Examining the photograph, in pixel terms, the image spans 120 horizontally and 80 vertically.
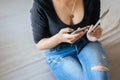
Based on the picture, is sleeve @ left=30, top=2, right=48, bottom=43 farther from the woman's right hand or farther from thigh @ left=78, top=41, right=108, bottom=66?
thigh @ left=78, top=41, right=108, bottom=66

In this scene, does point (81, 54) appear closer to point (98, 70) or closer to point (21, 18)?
point (98, 70)

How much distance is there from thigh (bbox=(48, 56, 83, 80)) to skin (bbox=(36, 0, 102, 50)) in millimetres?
78

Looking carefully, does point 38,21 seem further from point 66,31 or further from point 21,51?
point 21,51

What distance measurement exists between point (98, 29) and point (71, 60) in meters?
0.17

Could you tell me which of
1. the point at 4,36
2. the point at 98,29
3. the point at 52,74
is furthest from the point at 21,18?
the point at 98,29

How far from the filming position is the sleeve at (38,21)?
927 millimetres

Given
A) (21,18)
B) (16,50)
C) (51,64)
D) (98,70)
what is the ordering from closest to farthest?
(98,70) < (51,64) < (16,50) < (21,18)

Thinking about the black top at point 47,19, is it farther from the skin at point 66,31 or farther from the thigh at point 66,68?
the thigh at point 66,68

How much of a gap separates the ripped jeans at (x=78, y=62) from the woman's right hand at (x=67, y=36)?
0.08 metres

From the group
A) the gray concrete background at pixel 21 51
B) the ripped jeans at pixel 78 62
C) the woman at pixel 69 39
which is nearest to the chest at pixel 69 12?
the woman at pixel 69 39

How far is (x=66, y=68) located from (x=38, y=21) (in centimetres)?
22

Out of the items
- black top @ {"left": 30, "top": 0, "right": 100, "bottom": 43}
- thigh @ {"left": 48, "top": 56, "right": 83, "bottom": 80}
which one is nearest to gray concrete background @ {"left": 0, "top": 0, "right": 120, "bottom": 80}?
thigh @ {"left": 48, "top": 56, "right": 83, "bottom": 80}

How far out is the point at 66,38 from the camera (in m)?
0.92

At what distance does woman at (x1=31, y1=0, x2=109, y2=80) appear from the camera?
920mm
